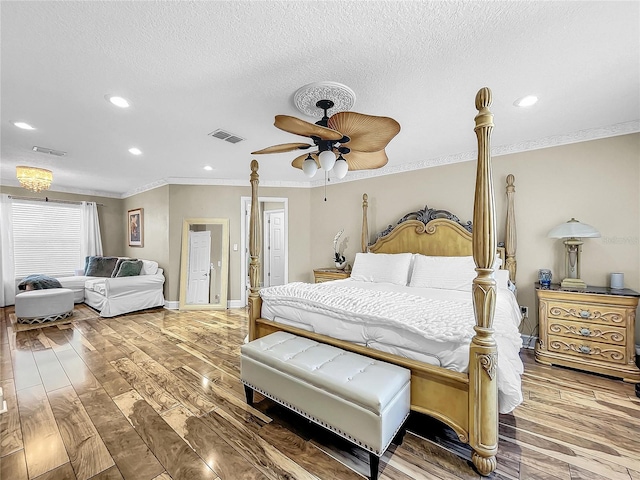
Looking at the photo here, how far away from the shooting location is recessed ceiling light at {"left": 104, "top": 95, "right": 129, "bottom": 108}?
2.31m

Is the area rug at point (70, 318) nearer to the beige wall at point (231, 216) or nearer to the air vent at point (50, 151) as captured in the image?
the beige wall at point (231, 216)

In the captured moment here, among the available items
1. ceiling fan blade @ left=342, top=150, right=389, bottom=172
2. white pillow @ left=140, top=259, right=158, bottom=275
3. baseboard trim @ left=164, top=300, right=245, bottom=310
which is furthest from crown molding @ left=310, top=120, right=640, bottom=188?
white pillow @ left=140, top=259, right=158, bottom=275

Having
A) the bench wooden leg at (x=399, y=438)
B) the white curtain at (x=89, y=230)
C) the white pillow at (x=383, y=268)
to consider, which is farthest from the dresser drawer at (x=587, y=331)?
the white curtain at (x=89, y=230)

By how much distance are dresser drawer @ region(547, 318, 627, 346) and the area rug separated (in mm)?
6725

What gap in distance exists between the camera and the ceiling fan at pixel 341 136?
1814 millimetres

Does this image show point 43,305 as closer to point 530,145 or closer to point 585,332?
point 585,332

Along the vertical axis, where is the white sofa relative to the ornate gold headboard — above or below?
below

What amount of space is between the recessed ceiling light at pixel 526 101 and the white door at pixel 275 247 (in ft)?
17.4

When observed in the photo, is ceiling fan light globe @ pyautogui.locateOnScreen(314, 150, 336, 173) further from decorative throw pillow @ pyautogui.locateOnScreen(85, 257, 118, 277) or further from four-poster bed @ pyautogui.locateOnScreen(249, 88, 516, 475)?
decorative throw pillow @ pyautogui.locateOnScreen(85, 257, 118, 277)

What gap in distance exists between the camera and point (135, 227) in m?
6.52

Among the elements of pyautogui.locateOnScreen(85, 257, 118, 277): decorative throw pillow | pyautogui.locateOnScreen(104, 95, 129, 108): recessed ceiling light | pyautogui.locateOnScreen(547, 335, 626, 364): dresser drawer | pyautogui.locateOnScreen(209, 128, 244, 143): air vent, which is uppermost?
pyautogui.locateOnScreen(209, 128, 244, 143): air vent

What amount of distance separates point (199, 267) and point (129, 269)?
4.38 feet

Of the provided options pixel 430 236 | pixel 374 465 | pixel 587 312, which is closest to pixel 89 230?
pixel 430 236

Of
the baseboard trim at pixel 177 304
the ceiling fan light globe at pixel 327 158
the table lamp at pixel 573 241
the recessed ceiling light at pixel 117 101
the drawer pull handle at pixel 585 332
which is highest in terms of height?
the recessed ceiling light at pixel 117 101
